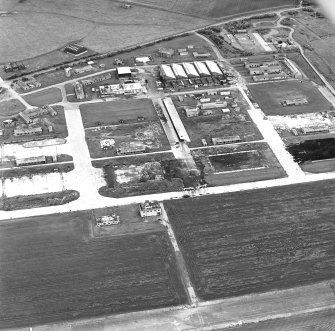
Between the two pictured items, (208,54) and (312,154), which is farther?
(208,54)

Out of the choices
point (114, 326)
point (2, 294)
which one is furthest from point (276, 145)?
point (2, 294)

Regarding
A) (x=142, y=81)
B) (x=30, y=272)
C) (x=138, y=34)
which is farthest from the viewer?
(x=138, y=34)

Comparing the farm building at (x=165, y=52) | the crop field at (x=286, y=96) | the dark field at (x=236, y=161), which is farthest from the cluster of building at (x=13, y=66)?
the dark field at (x=236, y=161)

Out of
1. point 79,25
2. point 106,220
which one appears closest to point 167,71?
point 79,25

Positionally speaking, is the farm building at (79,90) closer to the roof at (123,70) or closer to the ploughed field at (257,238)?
the roof at (123,70)

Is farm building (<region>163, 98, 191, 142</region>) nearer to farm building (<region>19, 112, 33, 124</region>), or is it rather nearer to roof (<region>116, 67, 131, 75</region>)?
roof (<region>116, 67, 131, 75</region>)

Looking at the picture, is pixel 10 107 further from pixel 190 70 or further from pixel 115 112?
pixel 190 70

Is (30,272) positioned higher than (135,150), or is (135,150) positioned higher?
(135,150)

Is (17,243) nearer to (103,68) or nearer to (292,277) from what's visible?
(292,277)
